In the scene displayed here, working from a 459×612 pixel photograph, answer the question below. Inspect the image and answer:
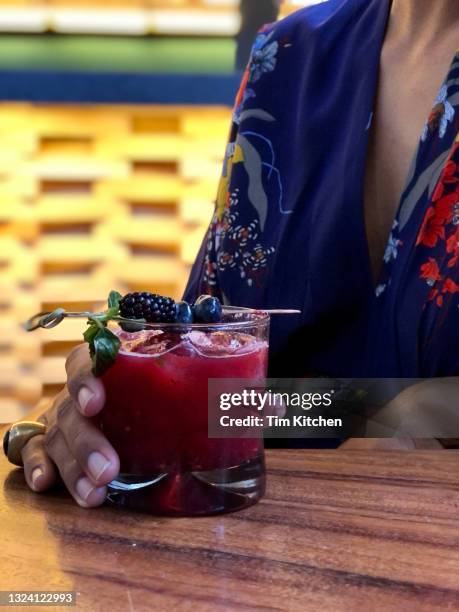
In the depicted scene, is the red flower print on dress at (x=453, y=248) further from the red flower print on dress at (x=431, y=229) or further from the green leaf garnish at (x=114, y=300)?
the green leaf garnish at (x=114, y=300)

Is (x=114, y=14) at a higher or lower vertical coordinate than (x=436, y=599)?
higher

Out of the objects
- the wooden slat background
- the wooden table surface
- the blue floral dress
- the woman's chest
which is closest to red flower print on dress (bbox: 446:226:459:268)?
the blue floral dress

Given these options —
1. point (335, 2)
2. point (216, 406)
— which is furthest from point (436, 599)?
point (335, 2)

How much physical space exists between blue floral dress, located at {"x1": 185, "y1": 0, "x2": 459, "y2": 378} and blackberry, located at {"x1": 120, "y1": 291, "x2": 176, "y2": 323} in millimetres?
487

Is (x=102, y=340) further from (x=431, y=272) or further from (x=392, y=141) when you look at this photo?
(x=392, y=141)

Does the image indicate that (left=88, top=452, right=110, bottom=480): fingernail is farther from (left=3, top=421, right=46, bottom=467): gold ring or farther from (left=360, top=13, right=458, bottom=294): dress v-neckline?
(left=360, top=13, right=458, bottom=294): dress v-neckline

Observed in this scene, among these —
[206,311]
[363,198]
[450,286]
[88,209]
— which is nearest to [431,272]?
[450,286]

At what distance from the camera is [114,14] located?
2305mm

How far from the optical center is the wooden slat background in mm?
2656

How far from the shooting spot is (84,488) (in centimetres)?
63

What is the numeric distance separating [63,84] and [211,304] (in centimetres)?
184

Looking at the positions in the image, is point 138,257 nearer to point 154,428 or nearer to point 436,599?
point 154,428

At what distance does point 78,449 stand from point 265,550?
0.59 feet

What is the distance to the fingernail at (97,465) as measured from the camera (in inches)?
24.3
